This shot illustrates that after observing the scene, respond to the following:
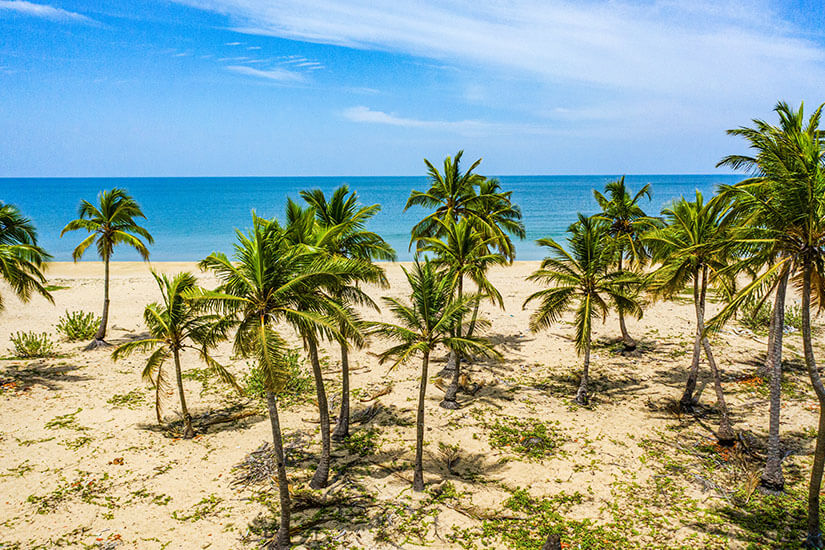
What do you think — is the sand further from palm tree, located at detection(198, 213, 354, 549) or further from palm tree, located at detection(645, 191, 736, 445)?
palm tree, located at detection(198, 213, 354, 549)

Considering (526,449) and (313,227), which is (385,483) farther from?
(313,227)

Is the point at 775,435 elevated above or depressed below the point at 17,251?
below

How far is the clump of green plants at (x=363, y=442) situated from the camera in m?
16.0

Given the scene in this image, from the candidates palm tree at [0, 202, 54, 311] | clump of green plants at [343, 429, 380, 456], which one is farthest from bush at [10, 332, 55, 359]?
clump of green plants at [343, 429, 380, 456]

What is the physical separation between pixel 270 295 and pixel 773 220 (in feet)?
39.0

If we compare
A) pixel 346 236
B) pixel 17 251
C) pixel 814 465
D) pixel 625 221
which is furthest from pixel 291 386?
pixel 814 465

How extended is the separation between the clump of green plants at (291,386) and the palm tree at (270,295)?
8.11 meters

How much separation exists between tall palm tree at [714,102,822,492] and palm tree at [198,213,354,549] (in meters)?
10.2

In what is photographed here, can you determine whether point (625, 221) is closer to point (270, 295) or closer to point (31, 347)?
point (270, 295)

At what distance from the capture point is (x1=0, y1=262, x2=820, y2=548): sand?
12.4m

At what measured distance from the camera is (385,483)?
47.1 ft

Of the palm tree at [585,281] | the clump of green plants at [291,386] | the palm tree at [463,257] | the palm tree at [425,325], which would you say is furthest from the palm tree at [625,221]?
the clump of green plants at [291,386]

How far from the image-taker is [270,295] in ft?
36.2

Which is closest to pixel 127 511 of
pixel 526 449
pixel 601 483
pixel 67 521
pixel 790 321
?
pixel 67 521
